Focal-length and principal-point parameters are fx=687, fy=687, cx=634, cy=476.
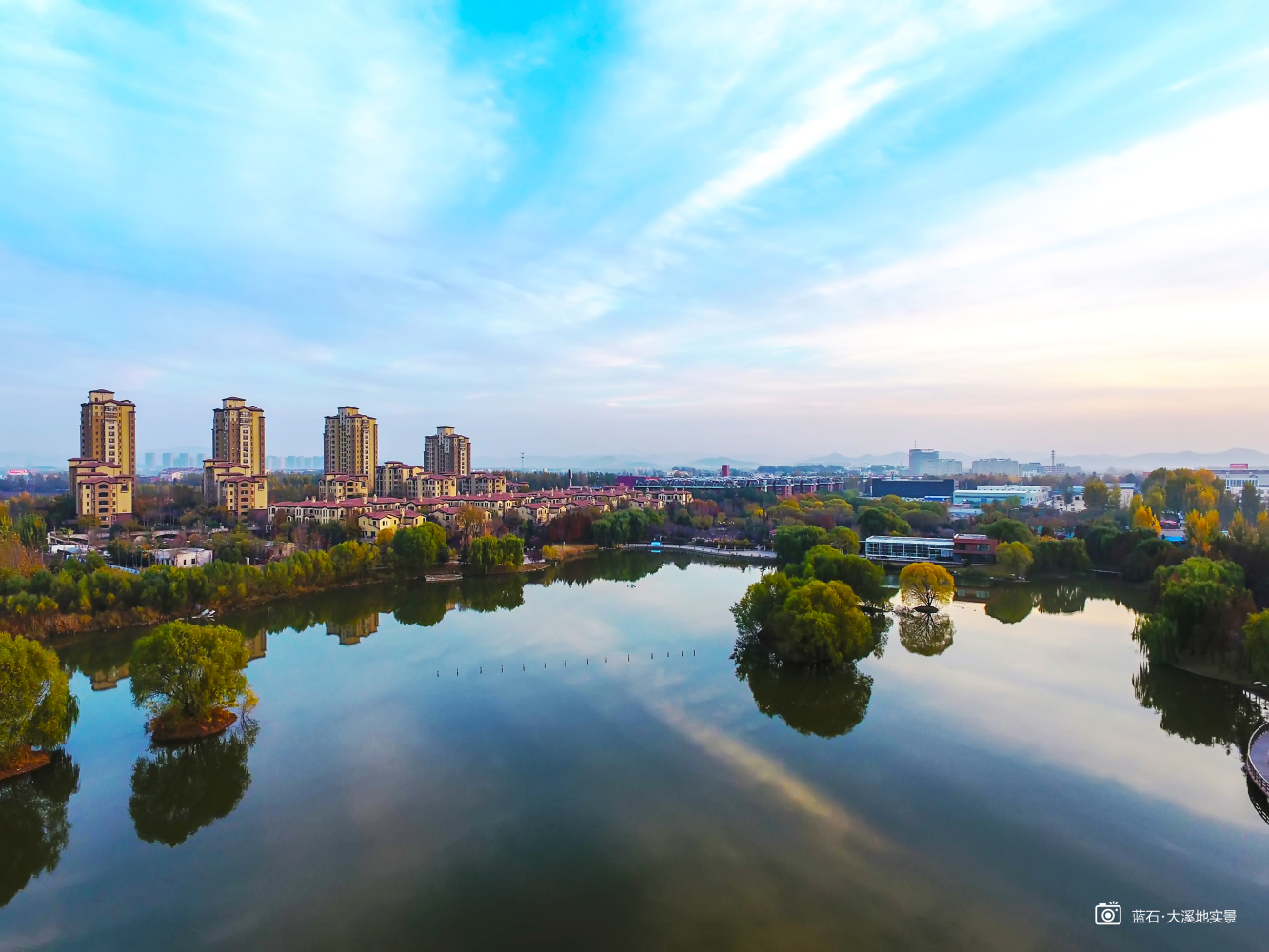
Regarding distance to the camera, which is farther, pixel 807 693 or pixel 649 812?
pixel 807 693

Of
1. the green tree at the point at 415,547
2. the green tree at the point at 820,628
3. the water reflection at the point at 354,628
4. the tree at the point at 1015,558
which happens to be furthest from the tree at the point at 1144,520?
the water reflection at the point at 354,628

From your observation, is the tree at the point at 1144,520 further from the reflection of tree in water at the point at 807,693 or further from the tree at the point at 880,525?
the reflection of tree in water at the point at 807,693

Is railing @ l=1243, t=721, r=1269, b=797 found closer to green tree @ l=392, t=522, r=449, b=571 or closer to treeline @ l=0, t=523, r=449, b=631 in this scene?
treeline @ l=0, t=523, r=449, b=631

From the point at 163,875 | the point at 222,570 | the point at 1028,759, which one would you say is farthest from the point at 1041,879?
the point at 222,570

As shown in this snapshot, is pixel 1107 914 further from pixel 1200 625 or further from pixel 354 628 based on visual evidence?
pixel 354 628

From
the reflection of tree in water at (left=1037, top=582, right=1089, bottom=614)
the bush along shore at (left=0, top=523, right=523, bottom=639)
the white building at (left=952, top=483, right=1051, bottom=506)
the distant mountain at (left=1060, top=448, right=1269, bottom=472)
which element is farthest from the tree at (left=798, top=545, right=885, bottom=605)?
the distant mountain at (left=1060, top=448, right=1269, bottom=472)

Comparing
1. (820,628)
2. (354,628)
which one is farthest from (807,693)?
(354,628)
